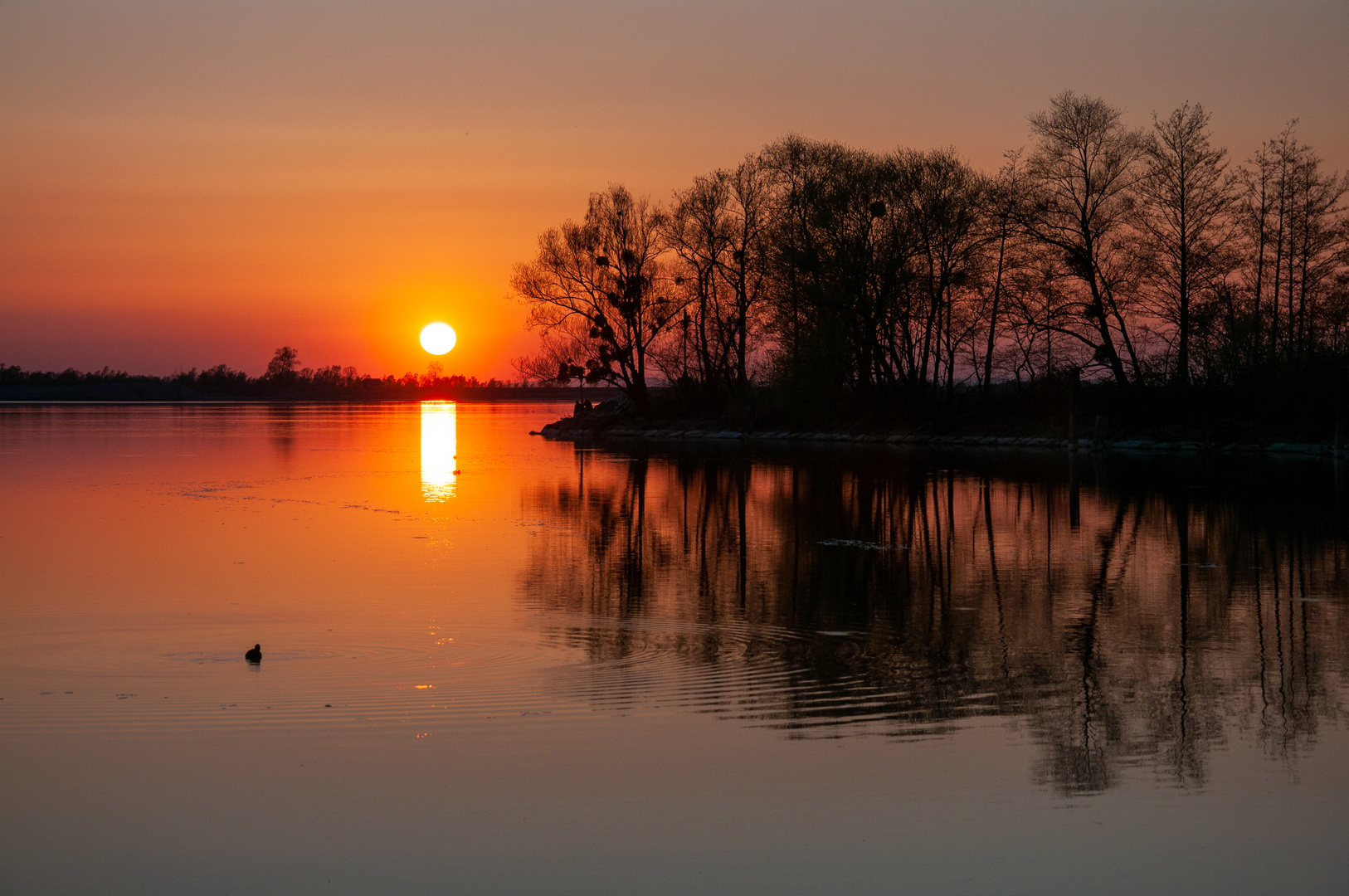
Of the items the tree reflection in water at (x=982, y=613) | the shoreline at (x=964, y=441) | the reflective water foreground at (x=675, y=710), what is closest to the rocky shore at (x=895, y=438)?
the shoreline at (x=964, y=441)

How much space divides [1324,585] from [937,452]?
32.0 metres

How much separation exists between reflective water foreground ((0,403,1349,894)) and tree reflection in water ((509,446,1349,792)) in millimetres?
55

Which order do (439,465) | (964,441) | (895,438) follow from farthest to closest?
(895,438)
(964,441)
(439,465)

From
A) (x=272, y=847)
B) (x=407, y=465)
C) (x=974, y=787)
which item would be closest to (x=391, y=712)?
(x=272, y=847)

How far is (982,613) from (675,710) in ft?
15.7

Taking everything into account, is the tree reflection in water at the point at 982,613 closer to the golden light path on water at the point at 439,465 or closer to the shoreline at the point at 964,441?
the golden light path on water at the point at 439,465

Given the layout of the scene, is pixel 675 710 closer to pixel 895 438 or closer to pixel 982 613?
pixel 982 613

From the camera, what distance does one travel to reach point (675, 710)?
8125 millimetres

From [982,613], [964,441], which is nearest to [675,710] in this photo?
[982,613]

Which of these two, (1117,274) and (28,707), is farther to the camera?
(1117,274)

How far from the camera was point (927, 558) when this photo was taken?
16094mm

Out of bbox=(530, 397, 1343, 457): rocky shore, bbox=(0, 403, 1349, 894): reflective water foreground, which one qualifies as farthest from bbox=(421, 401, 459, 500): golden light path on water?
bbox=(0, 403, 1349, 894): reflective water foreground

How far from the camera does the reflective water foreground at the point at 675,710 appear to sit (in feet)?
18.6

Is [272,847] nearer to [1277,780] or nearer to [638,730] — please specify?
[638,730]
